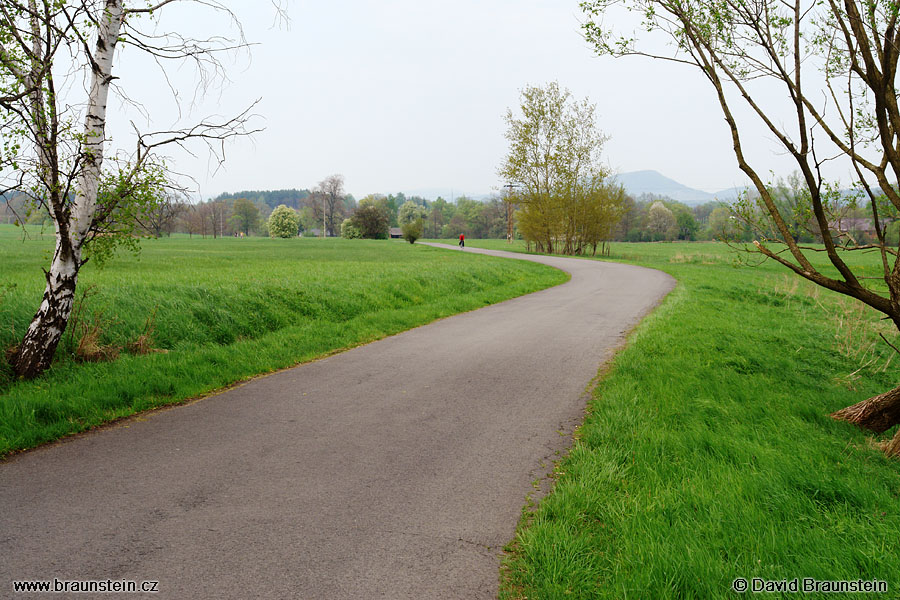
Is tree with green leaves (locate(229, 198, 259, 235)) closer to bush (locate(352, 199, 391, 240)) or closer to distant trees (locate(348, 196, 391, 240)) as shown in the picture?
distant trees (locate(348, 196, 391, 240))

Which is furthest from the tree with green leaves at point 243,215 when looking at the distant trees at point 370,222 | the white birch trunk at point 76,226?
the white birch trunk at point 76,226

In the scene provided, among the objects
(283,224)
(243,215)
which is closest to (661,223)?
(283,224)

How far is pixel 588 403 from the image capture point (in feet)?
21.1

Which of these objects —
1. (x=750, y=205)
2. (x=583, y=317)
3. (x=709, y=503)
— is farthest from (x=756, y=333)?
(x=709, y=503)

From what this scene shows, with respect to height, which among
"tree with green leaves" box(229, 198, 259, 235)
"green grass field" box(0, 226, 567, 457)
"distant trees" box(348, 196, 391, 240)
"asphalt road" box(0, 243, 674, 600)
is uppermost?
"tree with green leaves" box(229, 198, 259, 235)

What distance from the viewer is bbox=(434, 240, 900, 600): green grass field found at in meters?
3.07

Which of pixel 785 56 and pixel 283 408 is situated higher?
pixel 785 56

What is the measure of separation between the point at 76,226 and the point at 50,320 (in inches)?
50.4

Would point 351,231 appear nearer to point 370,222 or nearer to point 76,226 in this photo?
point 370,222

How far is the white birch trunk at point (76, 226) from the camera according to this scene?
654cm

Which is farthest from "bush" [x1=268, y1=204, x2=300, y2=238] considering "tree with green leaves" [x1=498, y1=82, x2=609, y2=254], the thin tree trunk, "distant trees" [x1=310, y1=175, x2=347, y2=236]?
the thin tree trunk

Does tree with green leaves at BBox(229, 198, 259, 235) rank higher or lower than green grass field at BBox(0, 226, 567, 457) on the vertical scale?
higher

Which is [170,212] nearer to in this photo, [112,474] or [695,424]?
[112,474]

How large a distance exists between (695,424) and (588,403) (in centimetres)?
125
